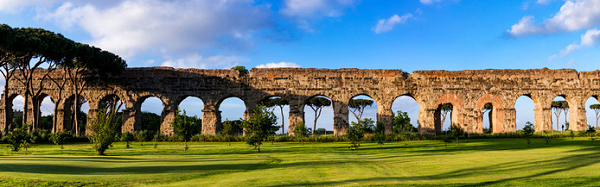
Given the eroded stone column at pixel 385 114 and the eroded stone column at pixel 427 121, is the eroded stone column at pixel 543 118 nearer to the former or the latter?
the eroded stone column at pixel 427 121

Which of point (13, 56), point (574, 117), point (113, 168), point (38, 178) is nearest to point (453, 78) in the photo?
point (574, 117)

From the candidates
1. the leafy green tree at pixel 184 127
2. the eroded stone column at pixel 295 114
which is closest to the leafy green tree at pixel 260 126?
the leafy green tree at pixel 184 127

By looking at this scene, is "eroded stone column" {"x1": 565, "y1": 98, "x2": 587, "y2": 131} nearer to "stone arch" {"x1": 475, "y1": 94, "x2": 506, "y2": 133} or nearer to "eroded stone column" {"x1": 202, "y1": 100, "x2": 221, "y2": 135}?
"stone arch" {"x1": 475, "y1": 94, "x2": 506, "y2": 133}

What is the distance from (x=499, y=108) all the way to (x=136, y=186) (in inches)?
1152

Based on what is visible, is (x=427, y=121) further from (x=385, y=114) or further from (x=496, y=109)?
(x=496, y=109)

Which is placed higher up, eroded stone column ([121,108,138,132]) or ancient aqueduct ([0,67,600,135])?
ancient aqueduct ([0,67,600,135])

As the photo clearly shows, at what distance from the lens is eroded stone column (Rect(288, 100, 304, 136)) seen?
30422mm

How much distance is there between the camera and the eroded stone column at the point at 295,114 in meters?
30.4

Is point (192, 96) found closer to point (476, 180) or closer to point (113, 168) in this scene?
point (113, 168)

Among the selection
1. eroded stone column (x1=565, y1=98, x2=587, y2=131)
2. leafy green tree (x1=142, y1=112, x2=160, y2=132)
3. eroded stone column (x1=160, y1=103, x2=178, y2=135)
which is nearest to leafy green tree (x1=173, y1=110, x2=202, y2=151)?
eroded stone column (x1=160, y1=103, x2=178, y2=135)

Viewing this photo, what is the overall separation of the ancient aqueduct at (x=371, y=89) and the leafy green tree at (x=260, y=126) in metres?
9.64

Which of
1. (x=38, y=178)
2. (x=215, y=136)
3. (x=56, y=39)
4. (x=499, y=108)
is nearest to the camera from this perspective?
(x=38, y=178)

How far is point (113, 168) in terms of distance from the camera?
10805mm

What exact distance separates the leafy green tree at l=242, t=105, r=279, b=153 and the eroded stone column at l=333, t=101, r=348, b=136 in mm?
10215
